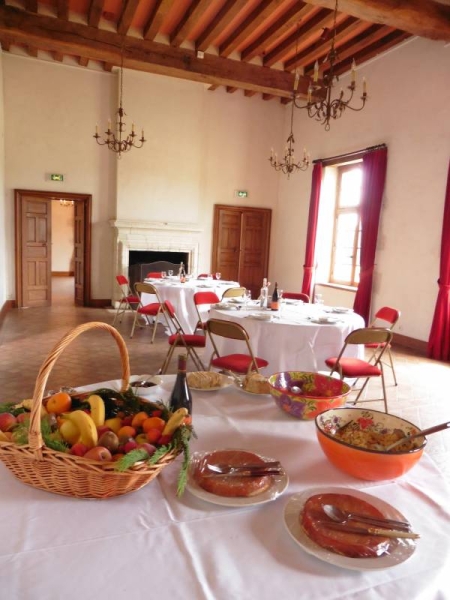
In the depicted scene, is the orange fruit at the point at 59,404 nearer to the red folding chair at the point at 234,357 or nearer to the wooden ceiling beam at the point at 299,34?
the red folding chair at the point at 234,357

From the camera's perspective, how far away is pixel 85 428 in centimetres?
99

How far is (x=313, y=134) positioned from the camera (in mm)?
8766

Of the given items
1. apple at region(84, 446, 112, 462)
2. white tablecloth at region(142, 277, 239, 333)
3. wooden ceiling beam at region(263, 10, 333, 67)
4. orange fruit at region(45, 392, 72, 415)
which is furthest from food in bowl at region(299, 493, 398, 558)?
wooden ceiling beam at region(263, 10, 333, 67)

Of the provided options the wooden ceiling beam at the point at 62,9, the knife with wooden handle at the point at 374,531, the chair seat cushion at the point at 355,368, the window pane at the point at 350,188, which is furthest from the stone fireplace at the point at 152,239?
the knife with wooden handle at the point at 374,531

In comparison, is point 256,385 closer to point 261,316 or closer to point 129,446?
point 129,446

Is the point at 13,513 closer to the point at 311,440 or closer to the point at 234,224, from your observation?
the point at 311,440

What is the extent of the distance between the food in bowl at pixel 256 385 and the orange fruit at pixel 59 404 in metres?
0.70

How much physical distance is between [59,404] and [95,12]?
7.04m

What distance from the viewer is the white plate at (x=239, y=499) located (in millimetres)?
947

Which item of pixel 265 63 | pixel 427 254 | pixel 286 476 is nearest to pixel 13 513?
pixel 286 476

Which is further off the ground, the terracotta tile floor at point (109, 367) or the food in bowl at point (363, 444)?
the food in bowl at point (363, 444)

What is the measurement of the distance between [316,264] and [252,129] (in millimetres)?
3458

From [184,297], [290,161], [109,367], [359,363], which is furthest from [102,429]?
[290,161]

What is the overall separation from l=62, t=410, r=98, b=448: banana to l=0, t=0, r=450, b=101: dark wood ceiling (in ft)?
19.4
